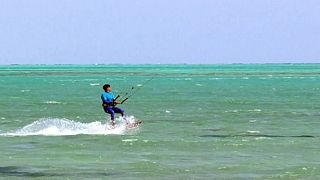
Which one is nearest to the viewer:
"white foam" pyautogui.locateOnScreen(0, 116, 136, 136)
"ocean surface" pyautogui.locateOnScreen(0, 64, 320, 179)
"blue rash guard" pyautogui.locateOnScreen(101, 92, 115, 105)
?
"ocean surface" pyautogui.locateOnScreen(0, 64, 320, 179)

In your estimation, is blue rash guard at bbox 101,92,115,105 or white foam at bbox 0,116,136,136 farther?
white foam at bbox 0,116,136,136

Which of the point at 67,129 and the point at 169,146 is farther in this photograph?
the point at 67,129

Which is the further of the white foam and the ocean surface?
the white foam

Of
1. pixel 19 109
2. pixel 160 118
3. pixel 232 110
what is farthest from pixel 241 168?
pixel 19 109

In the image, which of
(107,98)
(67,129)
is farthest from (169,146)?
(67,129)

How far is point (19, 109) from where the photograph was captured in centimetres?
4803

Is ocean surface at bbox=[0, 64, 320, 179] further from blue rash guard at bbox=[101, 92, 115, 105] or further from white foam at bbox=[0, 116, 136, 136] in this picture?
blue rash guard at bbox=[101, 92, 115, 105]

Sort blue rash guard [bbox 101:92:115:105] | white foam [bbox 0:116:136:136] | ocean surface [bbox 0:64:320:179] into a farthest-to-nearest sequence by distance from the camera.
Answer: white foam [bbox 0:116:136:136], blue rash guard [bbox 101:92:115:105], ocean surface [bbox 0:64:320:179]

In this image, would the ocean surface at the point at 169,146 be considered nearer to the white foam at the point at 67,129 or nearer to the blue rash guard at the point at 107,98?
the white foam at the point at 67,129

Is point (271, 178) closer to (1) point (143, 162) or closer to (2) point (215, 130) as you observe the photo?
Result: (1) point (143, 162)

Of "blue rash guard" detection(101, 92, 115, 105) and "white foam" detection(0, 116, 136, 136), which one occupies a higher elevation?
"blue rash guard" detection(101, 92, 115, 105)

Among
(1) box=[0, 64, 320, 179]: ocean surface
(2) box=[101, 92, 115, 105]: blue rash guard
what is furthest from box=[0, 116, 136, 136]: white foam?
(2) box=[101, 92, 115, 105]: blue rash guard

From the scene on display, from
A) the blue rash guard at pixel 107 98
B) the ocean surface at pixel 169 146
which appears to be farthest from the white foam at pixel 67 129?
the blue rash guard at pixel 107 98

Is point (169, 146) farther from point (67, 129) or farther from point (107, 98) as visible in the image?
point (67, 129)
